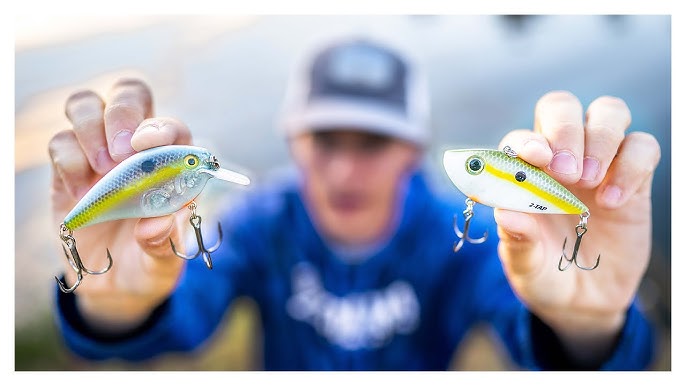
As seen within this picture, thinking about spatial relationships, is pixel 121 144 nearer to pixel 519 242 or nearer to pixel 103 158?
pixel 103 158

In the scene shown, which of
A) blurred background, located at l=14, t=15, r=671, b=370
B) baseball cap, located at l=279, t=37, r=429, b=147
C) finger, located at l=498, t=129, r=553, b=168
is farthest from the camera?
blurred background, located at l=14, t=15, r=671, b=370

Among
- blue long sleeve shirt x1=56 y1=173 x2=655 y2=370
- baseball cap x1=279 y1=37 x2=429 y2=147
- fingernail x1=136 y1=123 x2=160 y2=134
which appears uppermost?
baseball cap x1=279 y1=37 x2=429 y2=147

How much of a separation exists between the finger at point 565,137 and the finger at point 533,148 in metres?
0.02

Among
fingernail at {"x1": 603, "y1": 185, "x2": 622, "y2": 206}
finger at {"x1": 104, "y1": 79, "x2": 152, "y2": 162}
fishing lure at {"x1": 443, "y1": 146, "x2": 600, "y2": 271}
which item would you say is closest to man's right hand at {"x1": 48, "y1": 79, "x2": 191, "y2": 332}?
finger at {"x1": 104, "y1": 79, "x2": 152, "y2": 162}

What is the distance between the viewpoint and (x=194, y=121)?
194 cm

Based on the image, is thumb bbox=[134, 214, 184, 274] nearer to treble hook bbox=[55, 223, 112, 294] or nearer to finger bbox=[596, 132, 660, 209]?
treble hook bbox=[55, 223, 112, 294]

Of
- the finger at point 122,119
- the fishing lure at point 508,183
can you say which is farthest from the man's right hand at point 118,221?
the fishing lure at point 508,183

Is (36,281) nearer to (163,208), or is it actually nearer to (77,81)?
(77,81)

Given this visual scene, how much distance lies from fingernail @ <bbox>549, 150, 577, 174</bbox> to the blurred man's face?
84cm

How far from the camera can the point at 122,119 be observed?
91 cm

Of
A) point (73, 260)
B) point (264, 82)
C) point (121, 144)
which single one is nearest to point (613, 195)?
point (121, 144)

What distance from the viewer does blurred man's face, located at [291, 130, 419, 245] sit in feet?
5.50

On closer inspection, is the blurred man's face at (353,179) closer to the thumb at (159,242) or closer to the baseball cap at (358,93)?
the baseball cap at (358,93)
